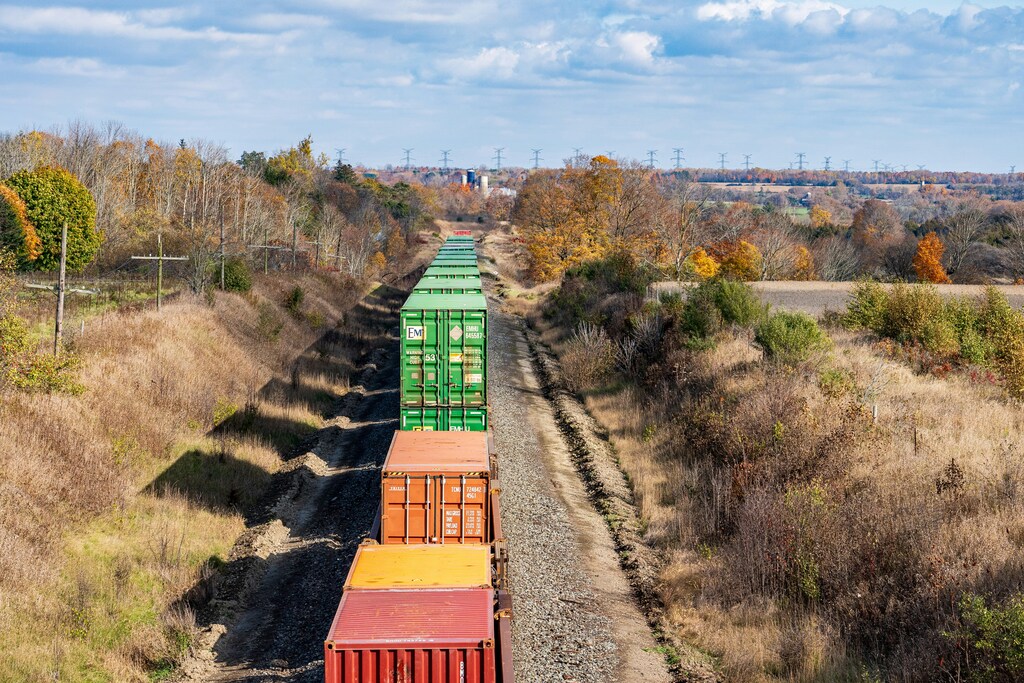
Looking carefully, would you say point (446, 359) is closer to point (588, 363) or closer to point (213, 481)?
point (213, 481)

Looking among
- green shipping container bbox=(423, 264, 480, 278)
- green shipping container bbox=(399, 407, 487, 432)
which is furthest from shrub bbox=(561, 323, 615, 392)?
green shipping container bbox=(399, 407, 487, 432)

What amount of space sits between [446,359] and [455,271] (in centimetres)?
1466

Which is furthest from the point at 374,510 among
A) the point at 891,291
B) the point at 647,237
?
the point at 647,237

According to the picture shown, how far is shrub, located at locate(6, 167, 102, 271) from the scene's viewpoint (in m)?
48.6

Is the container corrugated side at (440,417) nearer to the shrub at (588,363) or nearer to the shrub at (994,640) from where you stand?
the shrub at (994,640)

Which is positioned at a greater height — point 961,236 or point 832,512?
point 961,236

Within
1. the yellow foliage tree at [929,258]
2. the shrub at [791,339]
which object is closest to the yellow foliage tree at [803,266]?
the yellow foliage tree at [929,258]

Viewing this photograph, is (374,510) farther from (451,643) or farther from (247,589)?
(451,643)

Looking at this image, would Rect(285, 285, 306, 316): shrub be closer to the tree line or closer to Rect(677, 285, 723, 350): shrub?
Rect(677, 285, 723, 350): shrub

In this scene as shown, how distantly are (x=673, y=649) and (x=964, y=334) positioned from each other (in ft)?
60.0

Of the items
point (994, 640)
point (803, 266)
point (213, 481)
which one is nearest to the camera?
point (994, 640)

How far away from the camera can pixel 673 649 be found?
14.2 m

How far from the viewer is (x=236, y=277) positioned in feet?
147

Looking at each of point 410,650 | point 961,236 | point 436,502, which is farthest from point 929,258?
point 410,650
